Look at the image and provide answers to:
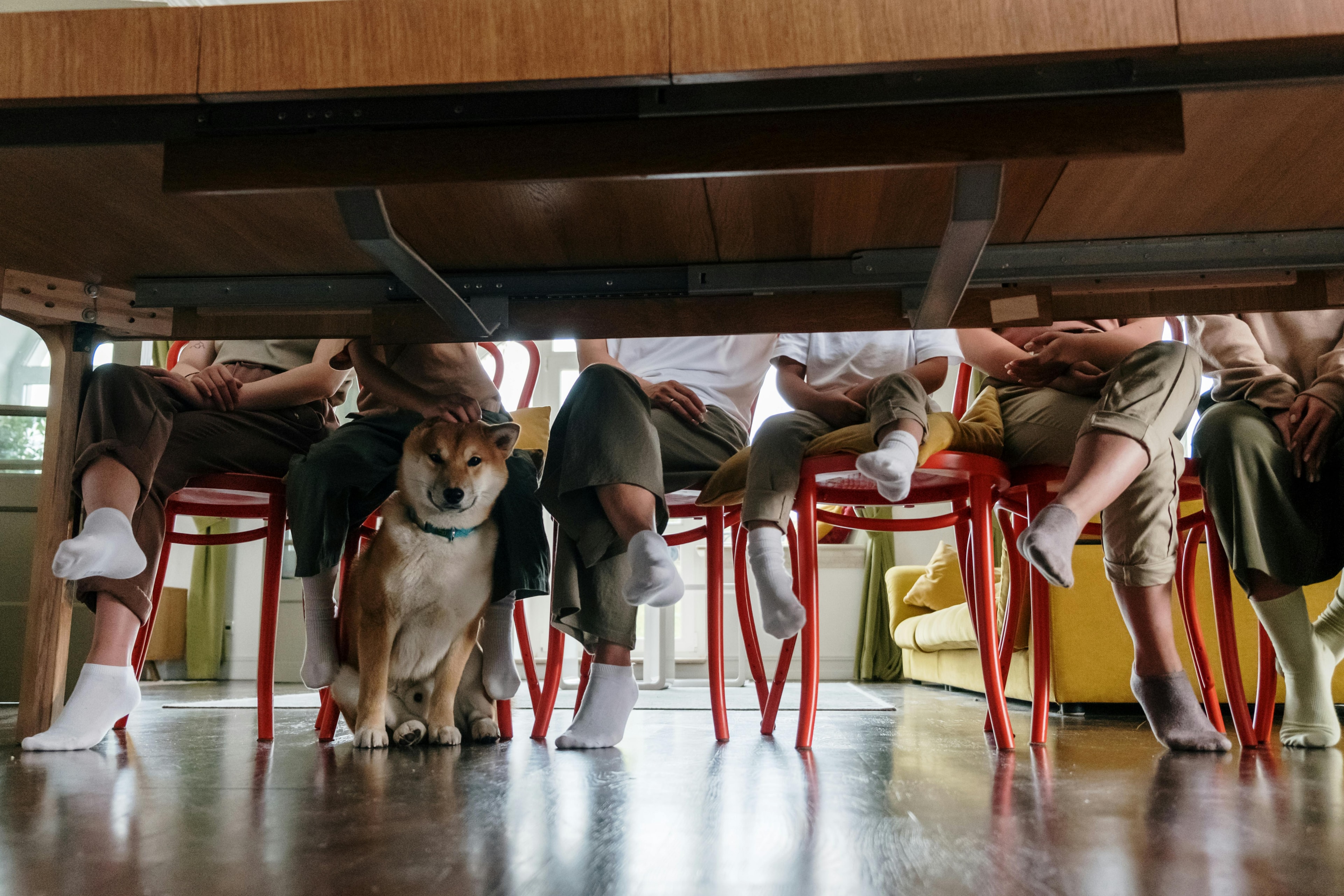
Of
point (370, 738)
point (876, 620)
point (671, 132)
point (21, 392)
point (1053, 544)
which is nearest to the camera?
point (671, 132)

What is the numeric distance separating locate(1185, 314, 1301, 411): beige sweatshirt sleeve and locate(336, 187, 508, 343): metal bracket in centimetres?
115

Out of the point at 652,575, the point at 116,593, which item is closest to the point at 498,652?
the point at 652,575

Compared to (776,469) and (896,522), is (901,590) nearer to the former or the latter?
(896,522)

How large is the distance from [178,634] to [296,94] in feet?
17.5

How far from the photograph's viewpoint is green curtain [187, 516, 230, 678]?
5293mm

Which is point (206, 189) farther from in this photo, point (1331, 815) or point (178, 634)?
point (178, 634)

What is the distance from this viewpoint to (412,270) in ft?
3.22

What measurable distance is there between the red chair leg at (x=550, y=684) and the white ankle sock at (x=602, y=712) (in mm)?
220

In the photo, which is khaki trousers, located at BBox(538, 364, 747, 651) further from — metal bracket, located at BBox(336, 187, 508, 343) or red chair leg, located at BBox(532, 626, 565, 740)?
metal bracket, located at BBox(336, 187, 508, 343)

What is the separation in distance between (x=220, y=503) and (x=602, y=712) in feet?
3.16

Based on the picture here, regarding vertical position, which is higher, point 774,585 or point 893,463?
point 893,463

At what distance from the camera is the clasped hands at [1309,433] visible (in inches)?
59.3

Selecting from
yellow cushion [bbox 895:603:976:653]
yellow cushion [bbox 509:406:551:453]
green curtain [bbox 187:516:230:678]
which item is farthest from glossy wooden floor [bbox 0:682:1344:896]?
green curtain [bbox 187:516:230:678]

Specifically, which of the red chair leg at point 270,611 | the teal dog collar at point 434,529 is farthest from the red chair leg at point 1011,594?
the red chair leg at point 270,611
